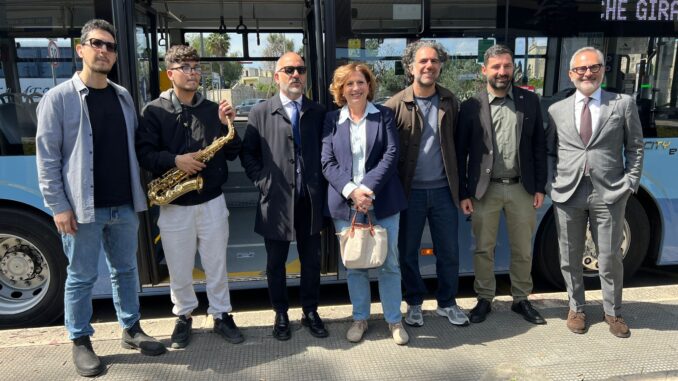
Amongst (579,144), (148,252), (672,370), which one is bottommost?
(672,370)

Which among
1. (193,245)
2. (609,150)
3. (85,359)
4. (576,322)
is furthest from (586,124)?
(85,359)

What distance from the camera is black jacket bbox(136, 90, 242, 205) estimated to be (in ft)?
10.3

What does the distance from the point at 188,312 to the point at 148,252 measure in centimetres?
73

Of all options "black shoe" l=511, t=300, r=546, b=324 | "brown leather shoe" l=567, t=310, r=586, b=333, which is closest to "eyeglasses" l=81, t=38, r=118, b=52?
"black shoe" l=511, t=300, r=546, b=324

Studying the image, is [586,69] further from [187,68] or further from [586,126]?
[187,68]

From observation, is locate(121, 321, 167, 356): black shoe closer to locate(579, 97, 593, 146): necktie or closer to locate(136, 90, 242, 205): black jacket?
locate(136, 90, 242, 205): black jacket

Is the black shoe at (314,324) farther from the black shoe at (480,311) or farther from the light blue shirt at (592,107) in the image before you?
the light blue shirt at (592,107)

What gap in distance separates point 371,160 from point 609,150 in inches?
63.5

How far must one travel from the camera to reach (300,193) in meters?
3.36

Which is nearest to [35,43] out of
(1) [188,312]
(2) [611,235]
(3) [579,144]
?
(1) [188,312]

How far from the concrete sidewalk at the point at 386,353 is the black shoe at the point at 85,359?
6 centimetres

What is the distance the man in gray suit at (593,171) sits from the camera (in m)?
3.38

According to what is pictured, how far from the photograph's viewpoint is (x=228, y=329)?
11.6ft

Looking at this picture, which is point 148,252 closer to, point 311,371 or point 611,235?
point 311,371
